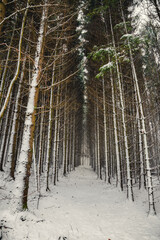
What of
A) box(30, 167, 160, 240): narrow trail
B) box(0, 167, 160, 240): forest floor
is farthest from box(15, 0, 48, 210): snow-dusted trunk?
box(30, 167, 160, 240): narrow trail

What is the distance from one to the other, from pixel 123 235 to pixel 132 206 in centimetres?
227

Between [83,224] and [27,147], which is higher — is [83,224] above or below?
below

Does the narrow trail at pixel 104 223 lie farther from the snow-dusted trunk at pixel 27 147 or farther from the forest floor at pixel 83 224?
the snow-dusted trunk at pixel 27 147

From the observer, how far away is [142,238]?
282cm

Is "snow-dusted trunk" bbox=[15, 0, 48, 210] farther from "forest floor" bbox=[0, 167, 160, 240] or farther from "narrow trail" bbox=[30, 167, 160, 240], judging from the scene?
"narrow trail" bbox=[30, 167, 160, 240]

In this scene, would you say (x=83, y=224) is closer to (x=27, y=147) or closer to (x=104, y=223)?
(x=104, y=223)

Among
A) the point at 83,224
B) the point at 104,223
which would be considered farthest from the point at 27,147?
the point at 104,223

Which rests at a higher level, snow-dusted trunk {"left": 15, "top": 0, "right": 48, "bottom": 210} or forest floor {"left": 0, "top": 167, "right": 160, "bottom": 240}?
snow-dusted trunk {"left": 15, "top": 0, "right": 48, "bottom": 210}

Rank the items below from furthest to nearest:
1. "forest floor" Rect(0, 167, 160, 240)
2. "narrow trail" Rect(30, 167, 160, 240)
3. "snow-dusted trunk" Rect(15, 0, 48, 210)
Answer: "snow-dusted trunk" Rect(15, 0, 48, 210) < "narrow trail" Rect(30, 167, 160, 240) < "forest floor" Rect(0, 167, 160, 240)

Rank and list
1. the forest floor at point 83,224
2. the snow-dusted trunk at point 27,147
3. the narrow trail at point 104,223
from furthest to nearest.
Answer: the snow-dusted trunk at point 27,147 < the narrow trail at point 104,223 < the forest floor at point 83,224

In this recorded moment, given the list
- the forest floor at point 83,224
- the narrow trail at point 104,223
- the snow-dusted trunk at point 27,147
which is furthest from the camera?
the snow-dusted trunk at point 27,147

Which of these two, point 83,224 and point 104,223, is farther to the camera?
point 104,223

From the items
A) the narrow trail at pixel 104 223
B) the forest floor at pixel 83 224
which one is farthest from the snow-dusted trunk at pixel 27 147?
the narrow trail at pixel 104 223

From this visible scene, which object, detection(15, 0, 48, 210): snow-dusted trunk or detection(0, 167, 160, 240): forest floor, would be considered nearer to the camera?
detection(0, 167, 160, 240): forest floor
